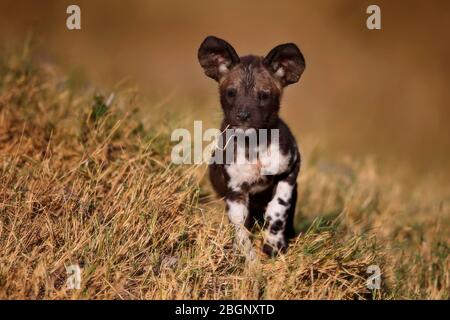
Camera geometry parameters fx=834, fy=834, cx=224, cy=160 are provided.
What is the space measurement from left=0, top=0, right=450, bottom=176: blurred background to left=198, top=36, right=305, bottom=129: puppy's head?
24.8ft

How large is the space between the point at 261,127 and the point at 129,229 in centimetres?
138

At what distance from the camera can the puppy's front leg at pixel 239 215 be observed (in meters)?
6.39

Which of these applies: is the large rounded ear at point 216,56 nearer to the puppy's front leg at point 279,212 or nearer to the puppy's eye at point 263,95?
the puppy's eye at point 263,95

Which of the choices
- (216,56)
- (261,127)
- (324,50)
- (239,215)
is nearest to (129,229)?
(239,215)

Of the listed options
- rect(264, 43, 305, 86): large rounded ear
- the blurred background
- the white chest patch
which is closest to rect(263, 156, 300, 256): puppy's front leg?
the white chest patch

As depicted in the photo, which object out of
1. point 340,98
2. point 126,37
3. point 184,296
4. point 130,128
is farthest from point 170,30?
point 184,296

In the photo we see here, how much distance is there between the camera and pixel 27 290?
17.8 feet

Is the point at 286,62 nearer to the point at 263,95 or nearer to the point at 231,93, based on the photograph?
the point at 263,95

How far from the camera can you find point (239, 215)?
672 cm

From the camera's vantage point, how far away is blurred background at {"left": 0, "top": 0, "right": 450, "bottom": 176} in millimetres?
15633

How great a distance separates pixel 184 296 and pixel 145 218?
2.97 feet

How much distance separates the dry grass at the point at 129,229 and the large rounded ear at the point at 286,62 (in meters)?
1.08

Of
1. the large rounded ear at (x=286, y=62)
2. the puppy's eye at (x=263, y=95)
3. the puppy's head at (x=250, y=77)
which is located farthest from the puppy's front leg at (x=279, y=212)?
the large rounded ear at (x=286, y=62)
